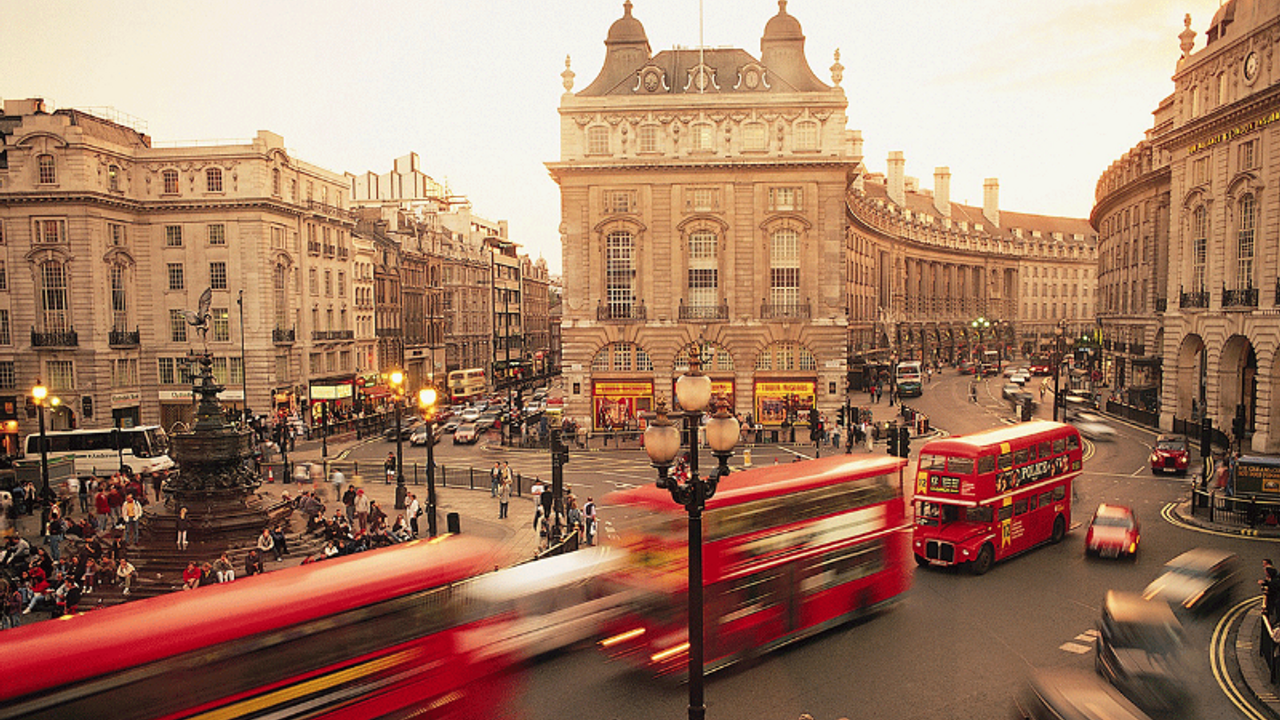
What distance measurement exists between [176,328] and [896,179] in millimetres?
86854

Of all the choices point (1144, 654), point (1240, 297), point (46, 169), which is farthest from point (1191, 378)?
point (46, 169)

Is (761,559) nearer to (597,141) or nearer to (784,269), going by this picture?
(784,269)

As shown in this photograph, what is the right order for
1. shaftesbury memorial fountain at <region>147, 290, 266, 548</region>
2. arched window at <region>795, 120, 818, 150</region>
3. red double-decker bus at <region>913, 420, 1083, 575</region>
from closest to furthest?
red double-decker bus at <region>913, 420, 1083, 575</region>
shaftesbury memorial fountain at <region>147, 290, 266, 548</region>
arched window at <region>795, 120, 818, 150</region>

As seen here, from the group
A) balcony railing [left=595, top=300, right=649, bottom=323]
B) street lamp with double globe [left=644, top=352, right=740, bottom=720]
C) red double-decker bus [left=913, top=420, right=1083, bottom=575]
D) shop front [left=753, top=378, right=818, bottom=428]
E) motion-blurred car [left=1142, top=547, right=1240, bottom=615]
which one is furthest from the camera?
balcony railing [left=595, top=300, right=649, bottom=323]

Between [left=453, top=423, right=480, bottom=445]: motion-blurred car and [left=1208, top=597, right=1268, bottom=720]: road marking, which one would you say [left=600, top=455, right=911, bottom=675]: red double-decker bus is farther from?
[left=453, top=423, right=480, bottom=445]: motion-blurred car

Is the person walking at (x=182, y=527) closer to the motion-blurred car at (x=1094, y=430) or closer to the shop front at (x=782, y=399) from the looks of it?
the shop front at (x=782, y=399)

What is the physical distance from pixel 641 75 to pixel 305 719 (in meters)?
49.1

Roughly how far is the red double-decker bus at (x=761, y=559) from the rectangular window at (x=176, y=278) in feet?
163

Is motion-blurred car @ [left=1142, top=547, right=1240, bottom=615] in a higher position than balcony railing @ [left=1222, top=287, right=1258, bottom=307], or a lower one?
lower

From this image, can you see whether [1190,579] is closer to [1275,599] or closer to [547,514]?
[1275,599]

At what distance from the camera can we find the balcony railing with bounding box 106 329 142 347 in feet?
171

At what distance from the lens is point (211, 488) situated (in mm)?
24281

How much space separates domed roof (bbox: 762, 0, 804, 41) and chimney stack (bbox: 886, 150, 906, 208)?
60.0 meters

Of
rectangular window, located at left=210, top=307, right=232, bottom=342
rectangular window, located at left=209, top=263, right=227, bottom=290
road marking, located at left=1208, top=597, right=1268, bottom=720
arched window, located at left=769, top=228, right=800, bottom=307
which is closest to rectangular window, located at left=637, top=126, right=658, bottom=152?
arched window, located at left=769, top=228, right=800, bottom=307
